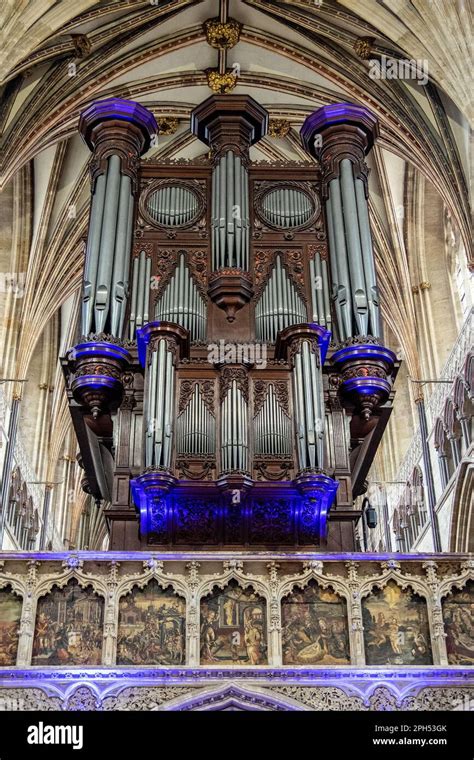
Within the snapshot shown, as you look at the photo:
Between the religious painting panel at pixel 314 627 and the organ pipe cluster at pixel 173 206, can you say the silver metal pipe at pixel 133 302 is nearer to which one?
the organ pipe cluster at pixel 173 206

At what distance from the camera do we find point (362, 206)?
14.1 m

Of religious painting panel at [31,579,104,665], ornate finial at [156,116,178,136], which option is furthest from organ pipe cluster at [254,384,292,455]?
ornate finial at [156,116,178,136]

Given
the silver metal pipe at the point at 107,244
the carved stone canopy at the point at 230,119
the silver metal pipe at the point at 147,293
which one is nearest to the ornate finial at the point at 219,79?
the carved stone canopy at the point at 230,119

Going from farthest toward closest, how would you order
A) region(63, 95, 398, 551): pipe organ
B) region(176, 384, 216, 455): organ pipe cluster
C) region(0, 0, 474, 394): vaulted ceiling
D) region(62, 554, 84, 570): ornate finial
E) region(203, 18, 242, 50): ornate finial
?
region(203, 18, 242, 50): ornate finial, region(0, 0, 474, 394): vaulted ceiling, region(176, 384, 216, 455): organ pipe cluster, region(63, 95, 398, 551): pipe organ, region(62, 554, 84, 570): ornate finial

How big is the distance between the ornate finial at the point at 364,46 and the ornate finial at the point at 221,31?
2698 millimetres

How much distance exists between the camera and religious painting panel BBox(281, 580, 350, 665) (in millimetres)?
9523

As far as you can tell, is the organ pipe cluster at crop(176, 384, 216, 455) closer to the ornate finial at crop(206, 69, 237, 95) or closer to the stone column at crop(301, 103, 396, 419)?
the stone column at crop(301, 103, 396, 419)

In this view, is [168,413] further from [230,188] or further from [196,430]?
[230,188]

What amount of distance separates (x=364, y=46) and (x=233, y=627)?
14.0 metres

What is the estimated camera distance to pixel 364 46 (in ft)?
66.2

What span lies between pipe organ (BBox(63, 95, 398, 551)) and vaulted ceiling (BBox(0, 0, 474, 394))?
3944 mm

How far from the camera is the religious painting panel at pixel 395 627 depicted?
955cm
